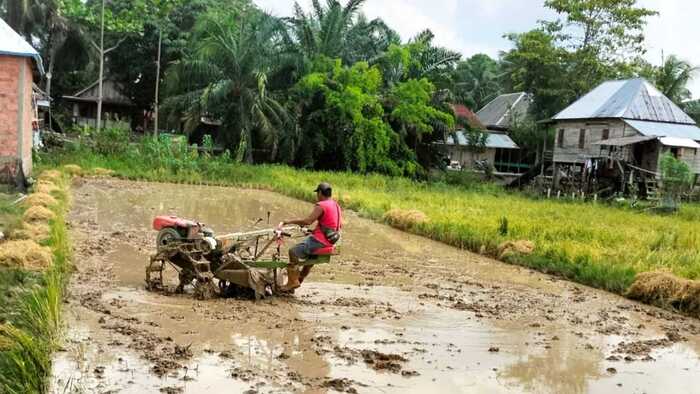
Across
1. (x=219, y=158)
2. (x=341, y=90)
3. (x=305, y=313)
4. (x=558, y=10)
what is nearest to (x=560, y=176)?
(x=558, y=10)

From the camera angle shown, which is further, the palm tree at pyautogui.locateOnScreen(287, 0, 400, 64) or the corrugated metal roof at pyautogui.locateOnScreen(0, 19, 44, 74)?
the palm tree at pyautogui.locateOnScreen(287, 0, 400, 64)

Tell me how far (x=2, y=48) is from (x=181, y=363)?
12.5 meters

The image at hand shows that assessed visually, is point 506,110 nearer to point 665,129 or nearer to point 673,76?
point 673,76

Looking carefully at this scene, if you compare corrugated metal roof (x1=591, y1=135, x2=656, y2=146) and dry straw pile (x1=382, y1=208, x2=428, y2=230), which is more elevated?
corrugated metal roof (x1=591, y1=135, x2=656, y2=146)

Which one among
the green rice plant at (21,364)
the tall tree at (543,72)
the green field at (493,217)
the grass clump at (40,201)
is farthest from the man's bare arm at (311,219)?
the tall tree at (543,72)

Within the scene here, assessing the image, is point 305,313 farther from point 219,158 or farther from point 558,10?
point 558,10

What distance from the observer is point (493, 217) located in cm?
1709

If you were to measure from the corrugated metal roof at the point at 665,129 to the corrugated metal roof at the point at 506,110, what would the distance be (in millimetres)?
11458

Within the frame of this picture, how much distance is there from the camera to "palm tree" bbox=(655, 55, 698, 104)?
3594 cm

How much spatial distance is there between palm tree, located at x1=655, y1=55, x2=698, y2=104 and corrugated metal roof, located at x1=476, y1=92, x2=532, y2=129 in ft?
23.5

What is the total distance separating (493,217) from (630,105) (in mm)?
15761

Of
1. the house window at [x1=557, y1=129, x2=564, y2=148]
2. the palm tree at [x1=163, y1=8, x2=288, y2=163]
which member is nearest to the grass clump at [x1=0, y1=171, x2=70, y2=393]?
the palm tree at [x1=163, y1=8, x2=288, y2=163]

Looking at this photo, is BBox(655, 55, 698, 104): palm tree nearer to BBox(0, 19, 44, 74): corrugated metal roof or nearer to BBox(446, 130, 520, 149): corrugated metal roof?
BBox(446, 130, 520, 149): corrugated metal roof

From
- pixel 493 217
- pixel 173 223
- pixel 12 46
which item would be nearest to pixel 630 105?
pixel 493 217
